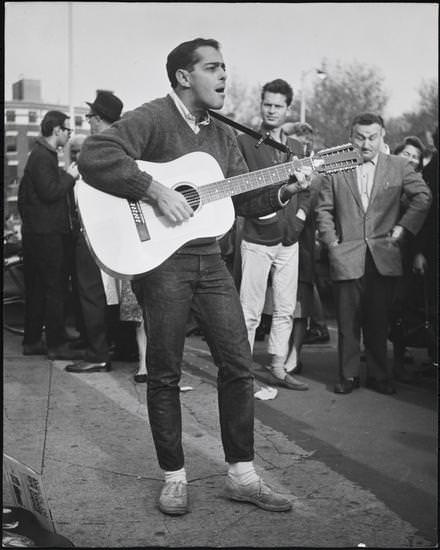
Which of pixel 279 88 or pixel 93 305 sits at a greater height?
pixel 279 88

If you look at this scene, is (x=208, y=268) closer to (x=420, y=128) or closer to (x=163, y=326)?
(x=163, y=326)

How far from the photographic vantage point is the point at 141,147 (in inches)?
143

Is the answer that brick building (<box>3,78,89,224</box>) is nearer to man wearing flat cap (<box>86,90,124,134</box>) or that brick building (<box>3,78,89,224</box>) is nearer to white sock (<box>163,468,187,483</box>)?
man wearing flat cap (<box>86,90,124,134</box>)

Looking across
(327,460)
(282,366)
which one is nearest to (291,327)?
(282,366)

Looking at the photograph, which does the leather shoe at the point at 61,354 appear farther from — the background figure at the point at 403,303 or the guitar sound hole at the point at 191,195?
the guitar sound hole at the point at 191,195

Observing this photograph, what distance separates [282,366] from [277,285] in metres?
0.63

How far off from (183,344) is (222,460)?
3.25ft

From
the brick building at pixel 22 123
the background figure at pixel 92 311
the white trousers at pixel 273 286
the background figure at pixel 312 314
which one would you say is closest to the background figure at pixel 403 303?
the white trousers at pixel 273 286

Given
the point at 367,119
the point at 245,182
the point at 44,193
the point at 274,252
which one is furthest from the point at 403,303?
the point at 44,193

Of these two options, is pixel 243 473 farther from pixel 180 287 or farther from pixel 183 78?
pixel 183 78

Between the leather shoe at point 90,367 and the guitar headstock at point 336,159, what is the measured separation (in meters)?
3.23

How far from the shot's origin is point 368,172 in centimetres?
600

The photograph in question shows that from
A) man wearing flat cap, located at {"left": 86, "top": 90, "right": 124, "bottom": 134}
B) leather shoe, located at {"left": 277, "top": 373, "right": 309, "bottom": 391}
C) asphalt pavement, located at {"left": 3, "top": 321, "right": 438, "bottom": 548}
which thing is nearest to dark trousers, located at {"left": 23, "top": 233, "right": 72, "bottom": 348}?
asphalt pavement, located at {"left": 3, "top": 321, "right": 438, "bottom": 548}

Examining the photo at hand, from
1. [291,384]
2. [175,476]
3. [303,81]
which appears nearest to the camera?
[175,476]
